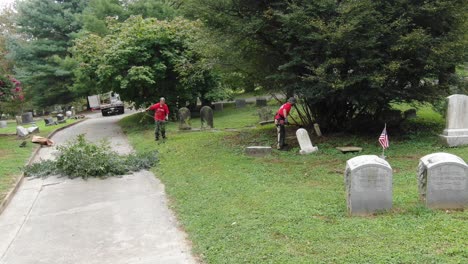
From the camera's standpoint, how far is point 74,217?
8.27m

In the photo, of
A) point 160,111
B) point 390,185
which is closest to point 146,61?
point 160,111

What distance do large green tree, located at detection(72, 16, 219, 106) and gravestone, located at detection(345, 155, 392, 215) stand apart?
52.1 feet

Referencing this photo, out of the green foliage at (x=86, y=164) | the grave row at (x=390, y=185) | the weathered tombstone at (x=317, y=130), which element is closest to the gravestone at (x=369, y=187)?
the grave row at (x=390, y=185)

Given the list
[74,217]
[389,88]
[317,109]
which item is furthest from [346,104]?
[74,217]

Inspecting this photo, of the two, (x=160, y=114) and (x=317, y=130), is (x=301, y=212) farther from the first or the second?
(x=160, y=114)

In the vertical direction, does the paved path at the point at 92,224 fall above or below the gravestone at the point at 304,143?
below

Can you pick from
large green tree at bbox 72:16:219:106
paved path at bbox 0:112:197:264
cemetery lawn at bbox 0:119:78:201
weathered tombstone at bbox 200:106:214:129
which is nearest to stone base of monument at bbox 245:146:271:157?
paved path at bbox 0:112:197:264

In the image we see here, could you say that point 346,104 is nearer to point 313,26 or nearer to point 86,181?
point 313,26

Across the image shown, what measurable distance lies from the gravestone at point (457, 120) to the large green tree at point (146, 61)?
12.9m

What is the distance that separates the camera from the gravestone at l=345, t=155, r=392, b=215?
21.5ft

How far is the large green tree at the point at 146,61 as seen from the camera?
2277 centimetres

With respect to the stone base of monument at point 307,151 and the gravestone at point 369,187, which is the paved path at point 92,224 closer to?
the gravestone at point 369,187

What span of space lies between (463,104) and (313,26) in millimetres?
4930

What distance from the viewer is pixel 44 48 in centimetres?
4478
